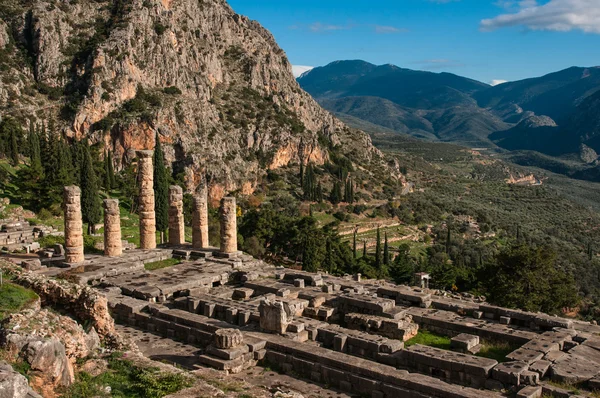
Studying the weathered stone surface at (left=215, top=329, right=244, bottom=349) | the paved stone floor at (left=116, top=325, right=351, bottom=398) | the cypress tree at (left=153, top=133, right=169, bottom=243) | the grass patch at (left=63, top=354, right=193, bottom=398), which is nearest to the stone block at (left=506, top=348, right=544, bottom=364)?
the paved stone floor at (left=116, top=325, right=351, bottom=398)

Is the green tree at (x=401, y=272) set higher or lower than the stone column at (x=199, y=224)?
lower

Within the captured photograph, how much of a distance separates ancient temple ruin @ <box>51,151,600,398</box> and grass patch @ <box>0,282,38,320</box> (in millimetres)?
4978

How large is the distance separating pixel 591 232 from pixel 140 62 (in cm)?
7609

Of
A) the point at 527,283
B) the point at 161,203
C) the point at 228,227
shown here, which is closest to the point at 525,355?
the point at 527,283

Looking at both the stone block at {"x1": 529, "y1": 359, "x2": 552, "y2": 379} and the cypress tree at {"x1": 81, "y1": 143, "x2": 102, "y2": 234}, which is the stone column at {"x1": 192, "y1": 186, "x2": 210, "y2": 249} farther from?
the stone block at {"x1": 529, "y1": 359, "x2": 552, "y2": 379}

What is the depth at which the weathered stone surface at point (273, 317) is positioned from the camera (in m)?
18.1

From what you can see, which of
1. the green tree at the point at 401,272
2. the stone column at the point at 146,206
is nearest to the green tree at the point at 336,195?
the green tree at the point at 401,272

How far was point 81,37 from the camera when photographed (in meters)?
88.9

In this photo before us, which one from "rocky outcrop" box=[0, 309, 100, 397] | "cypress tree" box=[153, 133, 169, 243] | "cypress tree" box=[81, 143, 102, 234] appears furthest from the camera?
"cypress tree" box=[153, 133, 169, 243]

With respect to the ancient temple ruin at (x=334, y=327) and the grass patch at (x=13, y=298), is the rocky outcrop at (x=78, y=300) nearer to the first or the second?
the grass patch at (x=13, y=298)

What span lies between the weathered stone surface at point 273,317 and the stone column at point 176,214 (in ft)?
50.4

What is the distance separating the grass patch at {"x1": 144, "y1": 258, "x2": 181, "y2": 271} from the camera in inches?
1099

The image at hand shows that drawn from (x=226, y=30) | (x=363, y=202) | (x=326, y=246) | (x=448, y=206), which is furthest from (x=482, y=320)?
(x=226, y=30)

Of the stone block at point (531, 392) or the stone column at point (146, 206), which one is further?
the stone column at point (146, 206)
